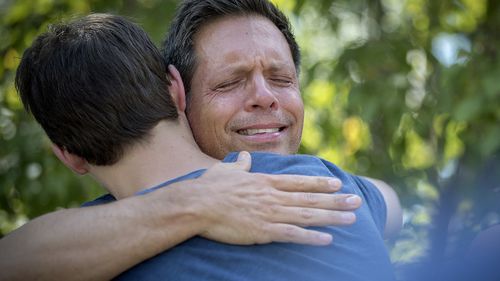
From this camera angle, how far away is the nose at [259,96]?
272 cm

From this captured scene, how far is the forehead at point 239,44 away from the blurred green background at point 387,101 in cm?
123

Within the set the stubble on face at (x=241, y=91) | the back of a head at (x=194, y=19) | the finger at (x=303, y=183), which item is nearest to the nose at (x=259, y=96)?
the stubble on face at (x=241, y=91)

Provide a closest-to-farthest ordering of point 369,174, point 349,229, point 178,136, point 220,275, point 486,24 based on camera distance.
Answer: point 220,275
point 349,229
point 178,136
point 486,24
point 369,174

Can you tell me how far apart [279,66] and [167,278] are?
103 centimetres

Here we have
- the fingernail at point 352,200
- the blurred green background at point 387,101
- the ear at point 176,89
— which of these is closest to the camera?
the fingernail at point 352,200

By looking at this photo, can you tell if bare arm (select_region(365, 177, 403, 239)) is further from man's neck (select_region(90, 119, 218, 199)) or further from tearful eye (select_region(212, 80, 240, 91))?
man's neck (select_region(90, 119, 218, 199))

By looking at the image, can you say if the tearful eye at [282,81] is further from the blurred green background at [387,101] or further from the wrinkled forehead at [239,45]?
the blurred green background at [387,101]

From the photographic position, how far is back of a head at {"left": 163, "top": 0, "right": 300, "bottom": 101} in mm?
2828

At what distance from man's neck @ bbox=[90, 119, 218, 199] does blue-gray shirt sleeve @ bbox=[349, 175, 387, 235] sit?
2.08 feet

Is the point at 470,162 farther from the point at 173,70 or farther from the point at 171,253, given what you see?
the point at 171,253

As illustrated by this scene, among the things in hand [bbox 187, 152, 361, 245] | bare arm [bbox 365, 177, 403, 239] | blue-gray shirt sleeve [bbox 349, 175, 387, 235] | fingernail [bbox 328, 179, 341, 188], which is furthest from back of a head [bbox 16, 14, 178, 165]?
bare arm [bbox 365, 177, 403, 239]

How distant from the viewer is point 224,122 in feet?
9.09

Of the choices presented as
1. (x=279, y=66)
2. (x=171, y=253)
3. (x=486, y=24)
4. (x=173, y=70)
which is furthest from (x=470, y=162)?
(x=171, y=253)

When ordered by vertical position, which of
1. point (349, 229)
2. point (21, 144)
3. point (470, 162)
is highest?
point (349, 229)
